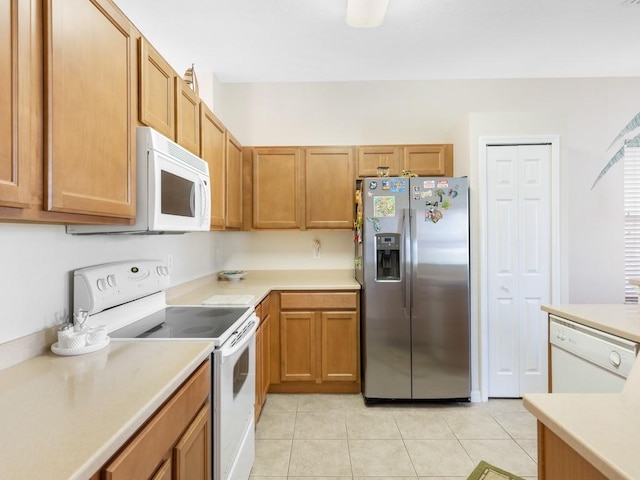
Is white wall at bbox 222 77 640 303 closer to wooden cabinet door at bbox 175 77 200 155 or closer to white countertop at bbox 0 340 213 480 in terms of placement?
wooden cabinet door at bbox 175 77 200 155

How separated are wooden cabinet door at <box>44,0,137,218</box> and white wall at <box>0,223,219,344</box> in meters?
0.32

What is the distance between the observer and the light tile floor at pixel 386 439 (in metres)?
1.88

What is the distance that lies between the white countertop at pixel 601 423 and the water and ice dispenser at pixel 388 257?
175cm

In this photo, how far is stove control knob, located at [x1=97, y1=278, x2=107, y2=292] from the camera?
1435 millimetres

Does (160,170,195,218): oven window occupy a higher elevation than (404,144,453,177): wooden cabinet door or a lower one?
lower

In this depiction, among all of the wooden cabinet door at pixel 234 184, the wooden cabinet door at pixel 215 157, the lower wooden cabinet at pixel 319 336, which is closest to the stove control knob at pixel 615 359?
the lower wooden cabinet at pixel 319 336

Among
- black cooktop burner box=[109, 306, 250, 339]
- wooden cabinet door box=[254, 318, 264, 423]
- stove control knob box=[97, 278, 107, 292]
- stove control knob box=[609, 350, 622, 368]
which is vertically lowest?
wooden cabinet door box=[254, 318, 264, 423]

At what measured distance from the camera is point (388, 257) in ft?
8.78

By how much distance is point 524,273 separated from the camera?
8.89 ft

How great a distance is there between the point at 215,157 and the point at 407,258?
166cm

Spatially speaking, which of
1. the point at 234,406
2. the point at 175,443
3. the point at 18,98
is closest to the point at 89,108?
the point at 18,98

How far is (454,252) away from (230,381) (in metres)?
1.93

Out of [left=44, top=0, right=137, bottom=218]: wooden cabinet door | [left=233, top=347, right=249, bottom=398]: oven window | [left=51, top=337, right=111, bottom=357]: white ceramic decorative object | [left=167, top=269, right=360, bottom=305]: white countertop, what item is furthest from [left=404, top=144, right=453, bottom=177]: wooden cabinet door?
[left=51, top=337, right=111, bottom=357]: white ceramic decorative object

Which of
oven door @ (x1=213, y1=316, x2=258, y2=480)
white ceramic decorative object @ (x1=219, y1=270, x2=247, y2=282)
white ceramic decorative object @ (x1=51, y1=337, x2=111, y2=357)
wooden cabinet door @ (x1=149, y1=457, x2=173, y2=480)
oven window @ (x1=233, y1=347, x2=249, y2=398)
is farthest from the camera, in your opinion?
white ceramic decorative object @ (x1=219, y1=270, x2=247, y2=282)
